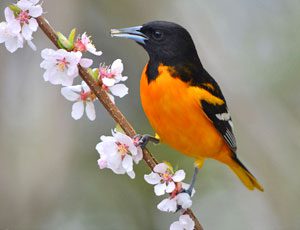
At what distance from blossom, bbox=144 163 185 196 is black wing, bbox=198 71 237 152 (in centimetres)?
110

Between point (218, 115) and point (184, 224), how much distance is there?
1319 millimetres

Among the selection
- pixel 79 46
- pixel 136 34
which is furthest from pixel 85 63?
pixel 136 34

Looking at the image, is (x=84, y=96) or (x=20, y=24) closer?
(x=20, y=24)

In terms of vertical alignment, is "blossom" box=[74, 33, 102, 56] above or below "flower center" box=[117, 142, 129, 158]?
above

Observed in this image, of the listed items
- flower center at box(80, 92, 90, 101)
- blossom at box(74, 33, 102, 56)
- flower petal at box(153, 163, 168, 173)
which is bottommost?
flower petal at box(153, 163, 168, 173)

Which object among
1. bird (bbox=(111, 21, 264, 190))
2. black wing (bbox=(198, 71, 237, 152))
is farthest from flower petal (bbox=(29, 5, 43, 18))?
black wing (bbox=(198, 71, 237, 152))

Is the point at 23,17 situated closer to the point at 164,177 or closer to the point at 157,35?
the point at 164,177

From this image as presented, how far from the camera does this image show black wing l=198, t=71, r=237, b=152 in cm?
365

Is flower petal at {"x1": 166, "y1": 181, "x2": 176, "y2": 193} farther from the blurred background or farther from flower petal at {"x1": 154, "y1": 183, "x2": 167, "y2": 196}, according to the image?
the blurred background

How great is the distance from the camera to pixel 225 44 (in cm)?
597

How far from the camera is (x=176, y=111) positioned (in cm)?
346

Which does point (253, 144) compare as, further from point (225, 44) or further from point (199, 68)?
point (199, 68)

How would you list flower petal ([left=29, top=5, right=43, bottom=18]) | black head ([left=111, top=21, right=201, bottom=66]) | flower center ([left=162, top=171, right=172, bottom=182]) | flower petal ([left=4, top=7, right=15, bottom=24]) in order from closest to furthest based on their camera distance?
1. flower petal ([left=29, top=5, right=43, bottom=18])
2. flower petal ([left=4, top=7, right=15, bottom=24])
3. flower center ([left=162, top=171, right=172, bottom=182])
4. black head ([left=111, top=21, right=201, bottom=66])

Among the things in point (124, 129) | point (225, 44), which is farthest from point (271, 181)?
point (124, 129)
